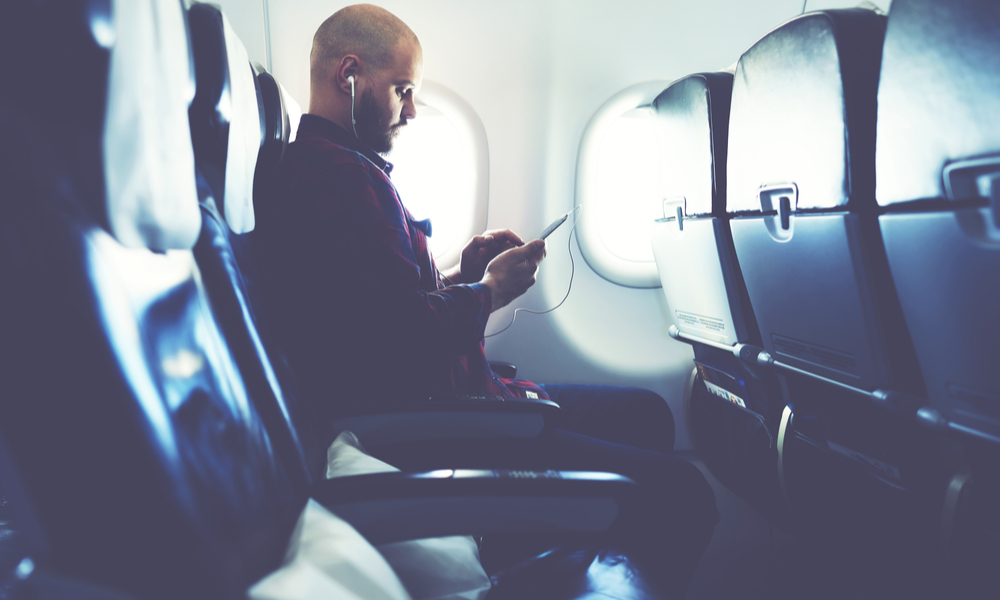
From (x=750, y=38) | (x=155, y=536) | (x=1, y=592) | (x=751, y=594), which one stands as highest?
(x=750, y=38)

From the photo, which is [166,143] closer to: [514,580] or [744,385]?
[514,580]

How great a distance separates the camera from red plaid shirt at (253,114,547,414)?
1.05 metres

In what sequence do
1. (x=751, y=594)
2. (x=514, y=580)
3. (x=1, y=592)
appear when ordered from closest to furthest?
(x=514, y=580) < (x=1, y=592) < (x=751, y=594)

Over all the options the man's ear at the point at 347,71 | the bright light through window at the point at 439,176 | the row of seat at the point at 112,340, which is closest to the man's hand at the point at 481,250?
the bright light through window at the point at 439,176

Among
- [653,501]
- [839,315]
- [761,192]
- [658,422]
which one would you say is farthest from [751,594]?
[761,192]

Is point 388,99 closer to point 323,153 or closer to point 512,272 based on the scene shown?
point 323,153

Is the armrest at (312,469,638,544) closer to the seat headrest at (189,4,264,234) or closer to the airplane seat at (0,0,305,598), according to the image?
the airplane seat at (0,0,305,598)

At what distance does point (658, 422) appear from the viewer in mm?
1763

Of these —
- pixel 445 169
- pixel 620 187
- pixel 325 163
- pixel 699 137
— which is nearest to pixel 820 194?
pixel 699 137

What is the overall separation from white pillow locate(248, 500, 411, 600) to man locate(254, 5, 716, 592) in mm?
385

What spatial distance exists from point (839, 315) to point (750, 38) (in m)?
1.53

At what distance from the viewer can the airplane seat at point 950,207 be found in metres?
0.69

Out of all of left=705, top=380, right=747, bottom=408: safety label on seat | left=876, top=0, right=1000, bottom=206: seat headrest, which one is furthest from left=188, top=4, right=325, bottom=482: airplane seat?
left=705, top=380, right=747, bottom=408: safety label on seat

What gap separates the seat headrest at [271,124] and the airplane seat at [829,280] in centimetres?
91
